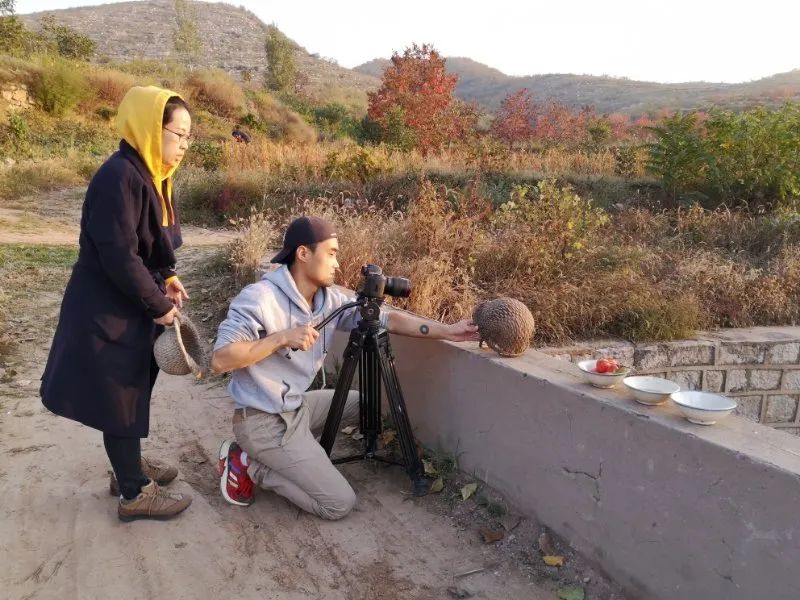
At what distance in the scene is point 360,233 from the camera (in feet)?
17.2

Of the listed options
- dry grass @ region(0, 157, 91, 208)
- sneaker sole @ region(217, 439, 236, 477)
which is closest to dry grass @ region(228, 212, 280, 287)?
sneaker sole @ region(217, 439, 236, 477)

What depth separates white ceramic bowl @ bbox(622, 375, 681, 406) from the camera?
2.29 m

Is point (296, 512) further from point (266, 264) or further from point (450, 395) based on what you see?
point (266, 264)

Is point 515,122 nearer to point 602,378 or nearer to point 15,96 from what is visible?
point 15,96

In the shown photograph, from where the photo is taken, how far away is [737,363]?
14.7 feet

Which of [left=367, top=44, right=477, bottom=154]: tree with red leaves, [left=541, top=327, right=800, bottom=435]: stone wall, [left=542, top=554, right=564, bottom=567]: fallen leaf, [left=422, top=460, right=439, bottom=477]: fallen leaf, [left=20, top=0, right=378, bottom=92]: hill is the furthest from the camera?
[left=20, top=0, right=378, bottom=92]: hill

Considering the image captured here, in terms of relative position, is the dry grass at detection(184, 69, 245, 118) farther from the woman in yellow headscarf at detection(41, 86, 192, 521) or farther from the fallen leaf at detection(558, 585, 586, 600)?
the fallen leaf at detection(558, 585, 586, 600)

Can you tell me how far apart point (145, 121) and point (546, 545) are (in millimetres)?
2451

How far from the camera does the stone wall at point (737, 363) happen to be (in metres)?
4.23

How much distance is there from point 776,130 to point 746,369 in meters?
4.74

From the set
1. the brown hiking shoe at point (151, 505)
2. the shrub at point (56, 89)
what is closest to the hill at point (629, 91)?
the shrub at point (56, 89)

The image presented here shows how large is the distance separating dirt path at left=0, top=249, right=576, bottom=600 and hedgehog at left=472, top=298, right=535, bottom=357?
895 mm

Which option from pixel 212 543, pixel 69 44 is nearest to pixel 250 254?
pixel 212 543

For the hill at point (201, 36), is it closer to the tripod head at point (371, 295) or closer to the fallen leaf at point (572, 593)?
the tripod head at point (371, 295)
